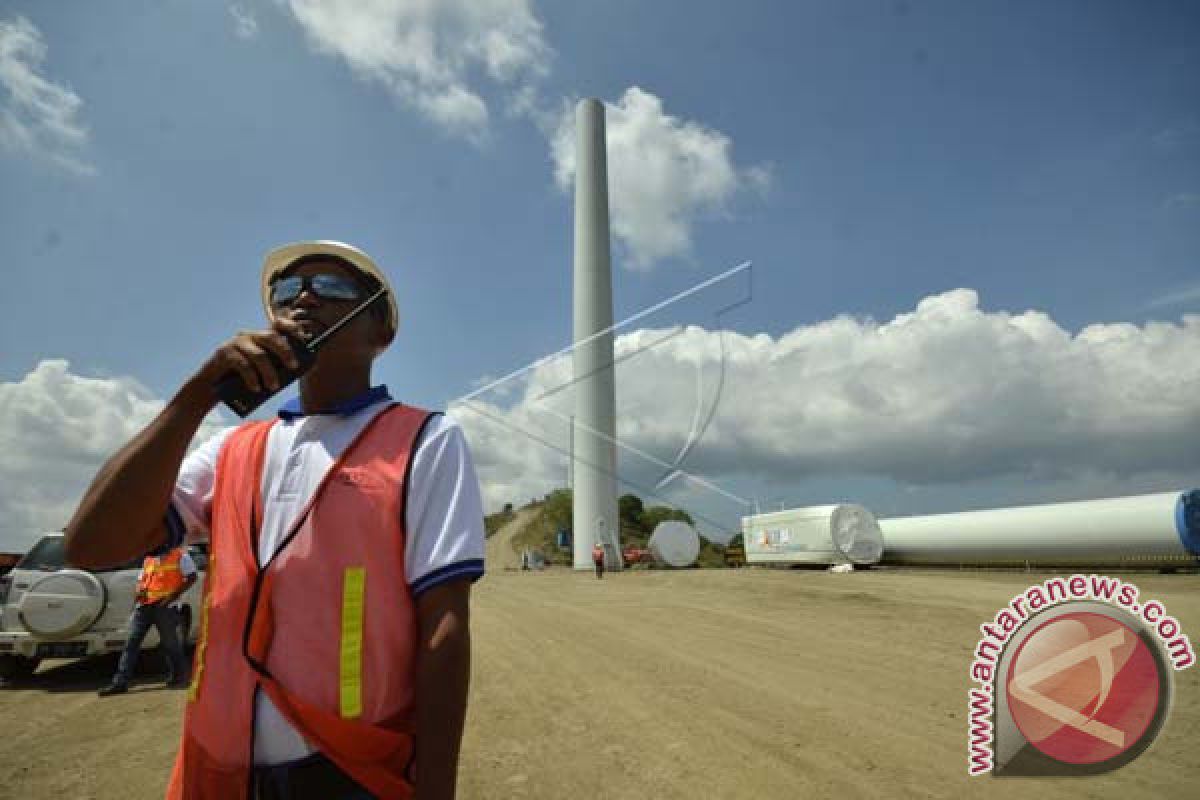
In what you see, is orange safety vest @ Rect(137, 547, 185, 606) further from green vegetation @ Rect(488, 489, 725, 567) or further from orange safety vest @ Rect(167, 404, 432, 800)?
green vegetation @ Rect(488, 489, 725, 567)

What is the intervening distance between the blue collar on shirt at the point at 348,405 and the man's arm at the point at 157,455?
299 millimetres

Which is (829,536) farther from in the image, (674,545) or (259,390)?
(259,390)

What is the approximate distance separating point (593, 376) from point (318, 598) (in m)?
46.8

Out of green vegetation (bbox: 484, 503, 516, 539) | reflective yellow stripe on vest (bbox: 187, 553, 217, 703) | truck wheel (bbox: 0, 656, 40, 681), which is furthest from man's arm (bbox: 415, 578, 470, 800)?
green vegetation (bbox: 484, 503, 516, 539)

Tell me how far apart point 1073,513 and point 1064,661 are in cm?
2698

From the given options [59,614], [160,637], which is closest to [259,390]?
[160,637]

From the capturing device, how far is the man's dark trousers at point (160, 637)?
29.3 feet

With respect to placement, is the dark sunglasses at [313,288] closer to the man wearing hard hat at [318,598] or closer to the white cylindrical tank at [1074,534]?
the man wearing hard hat at [318,598]

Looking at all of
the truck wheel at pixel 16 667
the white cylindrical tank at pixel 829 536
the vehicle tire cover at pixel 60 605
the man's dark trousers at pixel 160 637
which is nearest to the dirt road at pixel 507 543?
the white cylindrical tank at pixel 829 536

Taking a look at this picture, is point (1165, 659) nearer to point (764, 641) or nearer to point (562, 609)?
point (764, 641)

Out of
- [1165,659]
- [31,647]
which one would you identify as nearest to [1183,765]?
[1165,659]

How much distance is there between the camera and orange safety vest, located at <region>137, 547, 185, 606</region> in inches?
356

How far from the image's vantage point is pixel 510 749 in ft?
19.5

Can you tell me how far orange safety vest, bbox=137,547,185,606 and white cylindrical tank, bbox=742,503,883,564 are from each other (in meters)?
28.9
